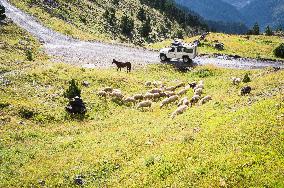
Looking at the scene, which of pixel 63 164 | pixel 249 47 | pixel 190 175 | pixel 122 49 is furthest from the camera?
pixel 249 47

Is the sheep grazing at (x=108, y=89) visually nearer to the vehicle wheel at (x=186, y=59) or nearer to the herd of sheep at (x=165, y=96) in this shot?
the herd of sheep at (x=165, y=96)

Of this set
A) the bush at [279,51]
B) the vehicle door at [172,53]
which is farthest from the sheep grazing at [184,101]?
the bush at [279,51]

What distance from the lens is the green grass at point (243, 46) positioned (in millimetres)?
72562

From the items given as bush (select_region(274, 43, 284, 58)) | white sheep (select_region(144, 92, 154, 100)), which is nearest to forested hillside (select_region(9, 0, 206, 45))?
bush (select_region(274, 43, 284, 58))

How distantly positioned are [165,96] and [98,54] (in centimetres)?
2481

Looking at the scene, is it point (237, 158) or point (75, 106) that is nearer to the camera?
point (237, 158)

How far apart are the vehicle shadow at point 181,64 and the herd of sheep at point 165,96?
1096 centimetres

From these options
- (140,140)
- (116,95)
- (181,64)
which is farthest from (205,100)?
(181,64)

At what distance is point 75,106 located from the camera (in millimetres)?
39625

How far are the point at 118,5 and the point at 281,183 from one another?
428ft

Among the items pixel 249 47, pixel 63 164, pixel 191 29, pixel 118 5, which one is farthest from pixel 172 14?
pixel 63 164

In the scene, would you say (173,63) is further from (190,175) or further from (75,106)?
(190,175)

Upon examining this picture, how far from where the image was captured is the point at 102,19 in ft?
376

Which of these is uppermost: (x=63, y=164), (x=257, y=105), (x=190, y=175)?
(x=257, y=105)
